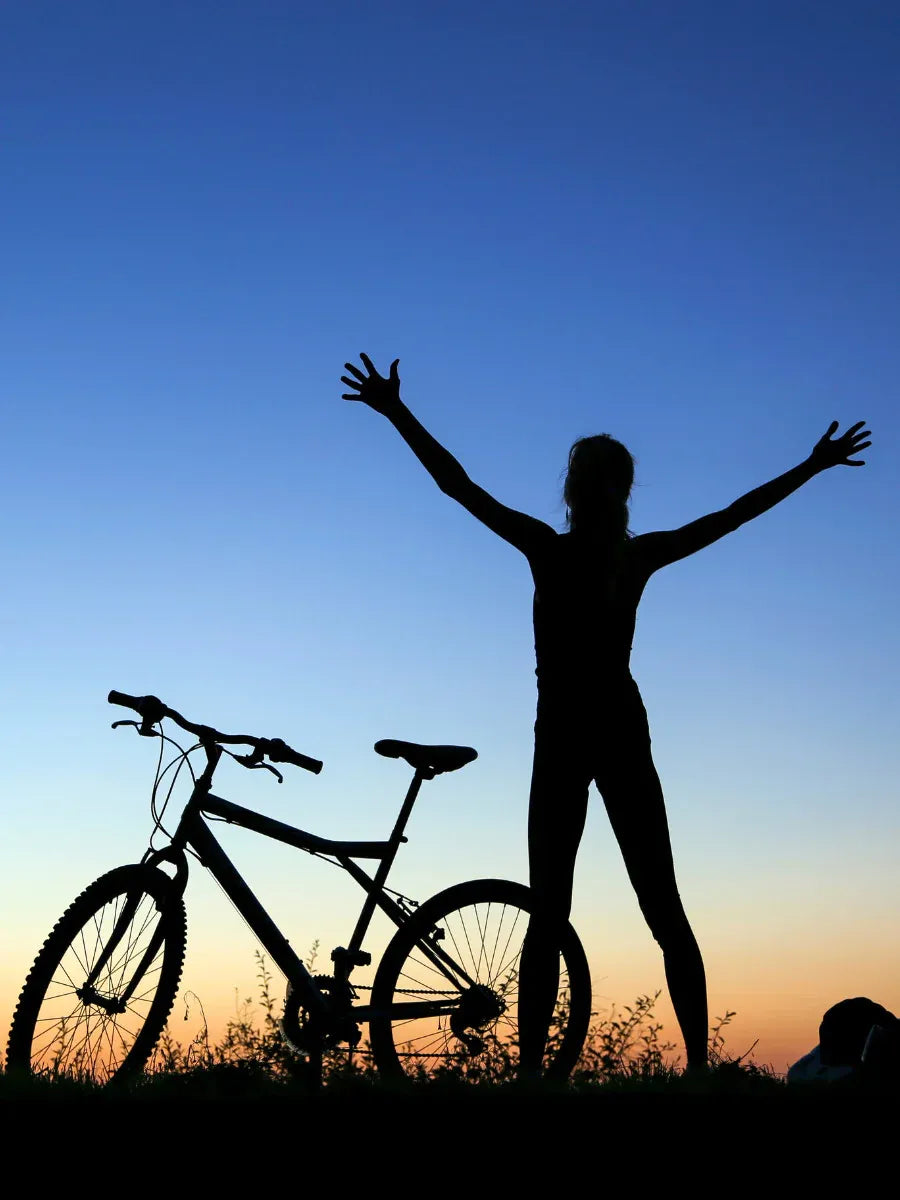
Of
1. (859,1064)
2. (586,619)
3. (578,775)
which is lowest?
(859,1064)

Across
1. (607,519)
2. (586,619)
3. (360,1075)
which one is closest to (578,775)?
(586,619)

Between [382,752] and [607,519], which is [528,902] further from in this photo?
[607,519]

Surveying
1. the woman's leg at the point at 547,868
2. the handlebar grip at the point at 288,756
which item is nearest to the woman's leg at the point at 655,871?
the woman's leg at the point at 547,868

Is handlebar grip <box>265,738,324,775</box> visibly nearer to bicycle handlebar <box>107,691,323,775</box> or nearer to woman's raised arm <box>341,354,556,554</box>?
bicycle handlebar <box>107,691,323,775</box>

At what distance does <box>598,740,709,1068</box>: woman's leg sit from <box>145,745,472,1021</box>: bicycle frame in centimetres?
110

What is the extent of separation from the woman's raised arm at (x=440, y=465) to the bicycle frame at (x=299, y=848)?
1451mm

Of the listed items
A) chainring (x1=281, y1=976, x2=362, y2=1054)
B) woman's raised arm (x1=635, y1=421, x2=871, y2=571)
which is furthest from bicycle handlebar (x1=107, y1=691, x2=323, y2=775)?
woman's raised arm (x1=635, y1=421, x2=871, y2=571)

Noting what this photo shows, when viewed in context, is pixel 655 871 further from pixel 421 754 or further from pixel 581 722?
pixel 421 754

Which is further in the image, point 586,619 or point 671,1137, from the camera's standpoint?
point 586,619

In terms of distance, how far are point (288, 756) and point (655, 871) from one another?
1.93 metres

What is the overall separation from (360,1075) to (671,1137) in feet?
7.40

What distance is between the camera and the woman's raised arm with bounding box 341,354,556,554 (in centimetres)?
596

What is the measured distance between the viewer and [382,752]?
659 cm

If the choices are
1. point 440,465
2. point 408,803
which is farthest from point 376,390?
point 408,803
